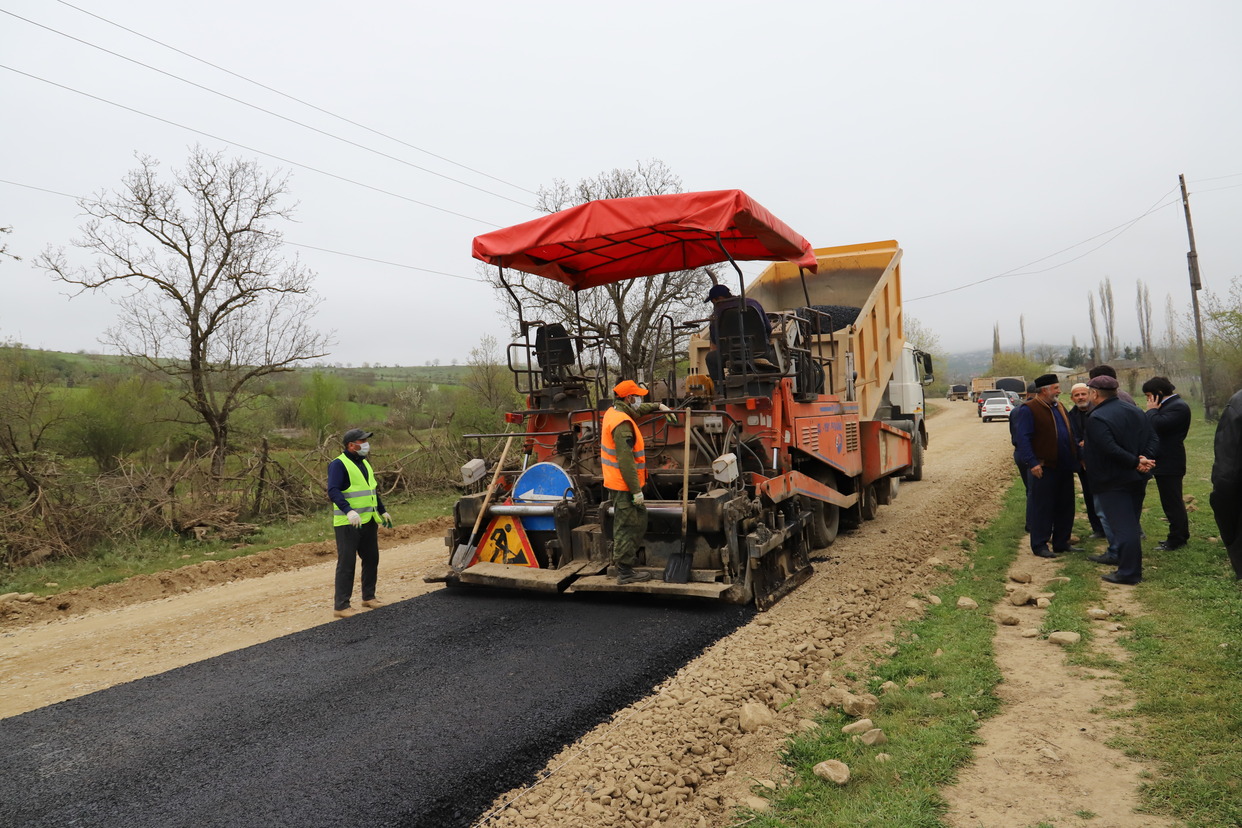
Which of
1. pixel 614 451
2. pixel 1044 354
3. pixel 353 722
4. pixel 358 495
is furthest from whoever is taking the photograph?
pixel 1044 354

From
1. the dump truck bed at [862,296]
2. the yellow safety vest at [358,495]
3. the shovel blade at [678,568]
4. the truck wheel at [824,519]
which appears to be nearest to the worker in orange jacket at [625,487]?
the shovel blade at [678,568]

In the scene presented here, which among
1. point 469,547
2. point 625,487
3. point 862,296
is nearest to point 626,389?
point 625,487

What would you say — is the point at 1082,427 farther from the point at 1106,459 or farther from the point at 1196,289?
the point at 1196,289

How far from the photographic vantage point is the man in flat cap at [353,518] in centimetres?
619

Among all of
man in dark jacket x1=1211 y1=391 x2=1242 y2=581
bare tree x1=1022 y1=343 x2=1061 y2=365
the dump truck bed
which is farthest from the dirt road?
bare tree x1=1022 y1=343 x2=1061 y2=365

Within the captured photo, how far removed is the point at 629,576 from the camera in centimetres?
570

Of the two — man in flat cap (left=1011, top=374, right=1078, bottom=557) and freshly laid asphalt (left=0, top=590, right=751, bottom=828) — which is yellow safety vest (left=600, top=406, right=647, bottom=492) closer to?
freshly laid asphalt (left=0, top=590, right=751, bottom=828)

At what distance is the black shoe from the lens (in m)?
5.64

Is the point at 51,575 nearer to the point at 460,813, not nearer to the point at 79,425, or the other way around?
the point at 79,425

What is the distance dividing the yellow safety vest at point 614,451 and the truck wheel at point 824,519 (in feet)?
8.12

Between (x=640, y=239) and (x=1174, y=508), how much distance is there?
204 inches

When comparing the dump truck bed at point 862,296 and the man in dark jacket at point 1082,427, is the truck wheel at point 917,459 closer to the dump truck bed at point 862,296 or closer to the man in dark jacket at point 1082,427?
the dump truck bed at point 862,296

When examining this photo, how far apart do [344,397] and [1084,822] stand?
22557mm

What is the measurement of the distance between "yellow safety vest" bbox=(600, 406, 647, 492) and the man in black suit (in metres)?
4.43
